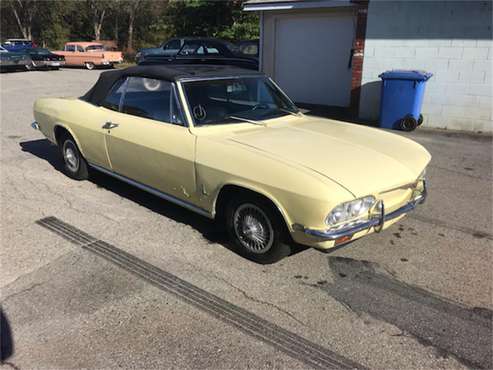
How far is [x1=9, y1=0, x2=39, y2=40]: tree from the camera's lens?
1261 inches

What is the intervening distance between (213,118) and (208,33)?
907 inches

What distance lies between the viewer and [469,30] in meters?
8.91

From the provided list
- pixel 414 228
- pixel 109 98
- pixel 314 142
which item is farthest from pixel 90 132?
pixel 414 228

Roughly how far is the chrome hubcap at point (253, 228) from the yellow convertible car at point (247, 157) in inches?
0.4

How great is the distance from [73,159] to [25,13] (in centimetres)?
3310

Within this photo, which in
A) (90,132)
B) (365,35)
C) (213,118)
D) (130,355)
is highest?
(365,35)

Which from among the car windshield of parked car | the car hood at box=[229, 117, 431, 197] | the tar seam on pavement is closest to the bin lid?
the car hood at box=[229, 117, 431, 197]

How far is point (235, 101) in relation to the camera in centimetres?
442

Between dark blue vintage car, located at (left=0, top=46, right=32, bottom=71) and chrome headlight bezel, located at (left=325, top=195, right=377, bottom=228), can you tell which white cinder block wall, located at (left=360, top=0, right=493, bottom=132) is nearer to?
chrome headlight bezel, located at (left=325, top=195, right=377, bottom=228)

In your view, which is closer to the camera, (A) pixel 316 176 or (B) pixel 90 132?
(A) pixel 316 176

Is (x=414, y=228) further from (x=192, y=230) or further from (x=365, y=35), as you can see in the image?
(x=365, y=35)

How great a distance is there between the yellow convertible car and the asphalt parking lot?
1.34 ft

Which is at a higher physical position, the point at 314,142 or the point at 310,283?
the point at 314,142

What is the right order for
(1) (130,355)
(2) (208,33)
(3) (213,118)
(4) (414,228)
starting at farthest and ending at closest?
1. (2) (208,33)
2. (4) (414,228)
3. (3) (213,118)
4. (1) (130,355)
